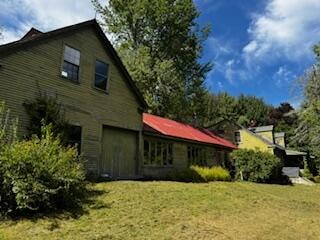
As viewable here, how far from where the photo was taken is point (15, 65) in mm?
13516

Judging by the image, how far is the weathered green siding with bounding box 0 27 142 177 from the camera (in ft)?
44.4

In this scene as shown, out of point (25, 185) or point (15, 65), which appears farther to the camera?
point (15, 65)

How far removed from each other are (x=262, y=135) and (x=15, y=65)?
39403 millimetres

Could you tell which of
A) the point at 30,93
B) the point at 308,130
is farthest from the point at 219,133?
the point at 30,93

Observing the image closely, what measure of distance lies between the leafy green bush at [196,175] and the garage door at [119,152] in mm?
3201

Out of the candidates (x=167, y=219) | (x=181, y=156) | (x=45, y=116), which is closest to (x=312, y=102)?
(x=181, y=156)

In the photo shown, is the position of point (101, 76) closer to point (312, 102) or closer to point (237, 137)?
point (312, 102)

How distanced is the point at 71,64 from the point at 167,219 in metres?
9.58

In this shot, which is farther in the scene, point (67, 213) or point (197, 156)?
point (197, 156)

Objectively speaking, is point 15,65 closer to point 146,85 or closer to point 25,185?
point 25,185

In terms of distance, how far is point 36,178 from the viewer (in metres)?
9.39

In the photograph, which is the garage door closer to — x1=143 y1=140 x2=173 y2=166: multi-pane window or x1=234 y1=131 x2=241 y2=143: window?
x1=143 y1=140 x2=173 y2=166: multi-pane window

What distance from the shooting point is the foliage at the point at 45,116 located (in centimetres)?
1382

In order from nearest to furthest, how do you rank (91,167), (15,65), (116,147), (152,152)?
1. (15,65)
2. (91,167)
3. (116,147)
4. (152,152)
